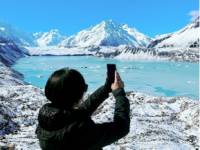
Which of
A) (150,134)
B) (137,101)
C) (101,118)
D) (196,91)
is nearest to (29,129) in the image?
(101,118)

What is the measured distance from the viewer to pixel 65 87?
5.37 meters

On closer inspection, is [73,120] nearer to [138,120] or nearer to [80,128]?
[80,128]

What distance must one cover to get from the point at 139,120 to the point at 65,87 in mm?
51290

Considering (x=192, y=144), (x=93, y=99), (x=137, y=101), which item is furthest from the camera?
(x=137, y=101)

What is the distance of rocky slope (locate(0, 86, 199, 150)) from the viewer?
43.5 m

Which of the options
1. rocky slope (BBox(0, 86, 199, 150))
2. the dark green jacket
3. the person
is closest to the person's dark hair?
the person

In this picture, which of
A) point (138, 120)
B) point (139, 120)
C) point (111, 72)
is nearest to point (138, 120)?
point (138, 120)

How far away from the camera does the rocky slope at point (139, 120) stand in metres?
43.5

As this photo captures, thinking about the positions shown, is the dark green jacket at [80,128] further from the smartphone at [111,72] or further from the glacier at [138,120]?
the glacier at [138,120]

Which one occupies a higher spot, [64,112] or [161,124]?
[64,112]

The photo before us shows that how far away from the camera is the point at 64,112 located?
5.33 meters

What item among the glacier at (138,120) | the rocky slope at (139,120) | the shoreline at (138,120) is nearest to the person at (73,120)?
the rocky slope at (139,120)

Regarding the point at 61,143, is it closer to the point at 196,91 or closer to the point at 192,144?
the point at 192,144

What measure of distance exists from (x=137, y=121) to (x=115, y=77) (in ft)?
164
